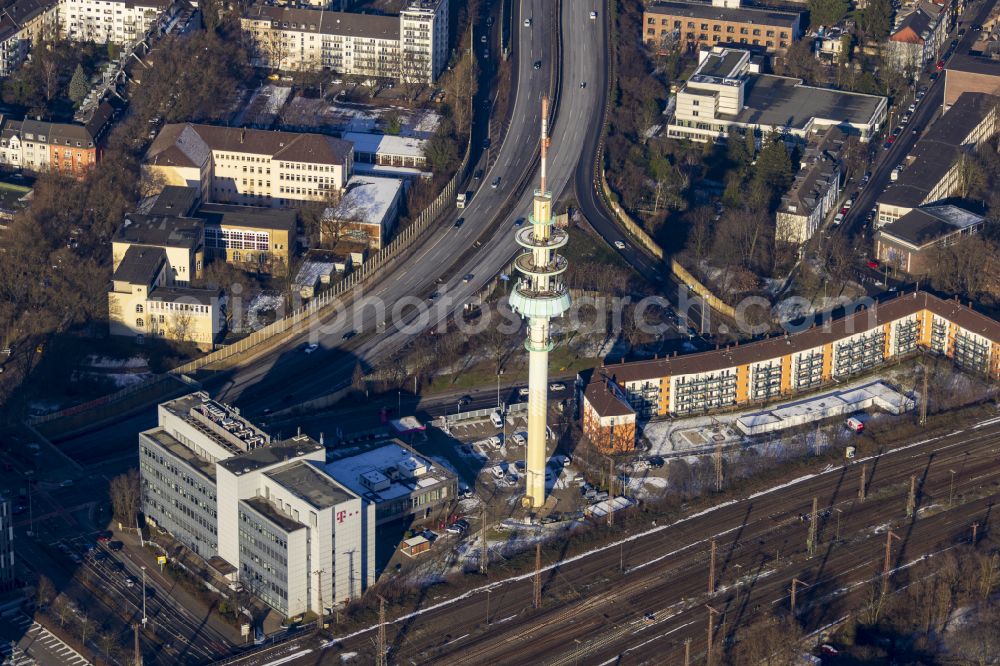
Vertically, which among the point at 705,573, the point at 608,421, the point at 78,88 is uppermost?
the point at 78,88

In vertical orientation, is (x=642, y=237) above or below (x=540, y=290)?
below

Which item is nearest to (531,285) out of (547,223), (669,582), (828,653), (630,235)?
(547,223)

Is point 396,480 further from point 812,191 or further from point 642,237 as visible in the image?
point 812,191

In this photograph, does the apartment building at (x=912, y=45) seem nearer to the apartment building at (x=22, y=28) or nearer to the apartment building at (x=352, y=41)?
the apartment building at (x=352, y=41)

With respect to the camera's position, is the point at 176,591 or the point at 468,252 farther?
the point at 468,252

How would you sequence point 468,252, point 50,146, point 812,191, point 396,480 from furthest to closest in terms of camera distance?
1. point 50,146
2. point 812,191
3. point 468,252
4. point 396,480

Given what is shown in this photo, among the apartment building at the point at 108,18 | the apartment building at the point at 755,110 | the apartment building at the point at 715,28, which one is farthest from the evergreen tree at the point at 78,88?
the apartment building at the point at 715,28

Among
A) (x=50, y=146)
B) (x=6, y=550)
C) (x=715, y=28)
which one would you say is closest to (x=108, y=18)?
(x=50, y=146)
